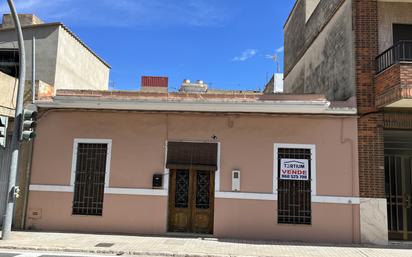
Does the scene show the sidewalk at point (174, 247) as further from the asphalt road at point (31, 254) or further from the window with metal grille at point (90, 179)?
the window with metal grille at point (90, 179)

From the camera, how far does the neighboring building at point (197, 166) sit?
11.1m

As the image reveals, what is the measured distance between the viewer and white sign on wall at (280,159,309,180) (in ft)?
36.9

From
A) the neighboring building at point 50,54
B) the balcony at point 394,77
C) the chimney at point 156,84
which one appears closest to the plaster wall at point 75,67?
the neighboring building at point 50,54

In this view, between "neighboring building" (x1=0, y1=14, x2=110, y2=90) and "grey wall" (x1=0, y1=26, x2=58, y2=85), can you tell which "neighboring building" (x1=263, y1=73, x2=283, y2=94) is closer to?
"neighboring building" (x1=0, y1=14, x2=110, y2=90)

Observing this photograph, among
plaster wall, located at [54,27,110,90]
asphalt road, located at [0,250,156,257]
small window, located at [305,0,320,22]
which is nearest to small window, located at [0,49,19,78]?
plaster wall, located at [54,27,110,90]

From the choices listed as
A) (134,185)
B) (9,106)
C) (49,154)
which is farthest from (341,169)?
(9,106)

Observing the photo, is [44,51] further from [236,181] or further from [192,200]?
[236,181]

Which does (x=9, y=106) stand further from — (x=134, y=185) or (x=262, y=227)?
(x=262, y=227)

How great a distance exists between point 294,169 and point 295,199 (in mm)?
861

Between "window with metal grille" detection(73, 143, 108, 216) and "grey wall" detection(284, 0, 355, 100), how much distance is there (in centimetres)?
752

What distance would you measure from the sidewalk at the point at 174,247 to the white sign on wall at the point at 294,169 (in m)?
1.91

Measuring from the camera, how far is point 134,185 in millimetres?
11609

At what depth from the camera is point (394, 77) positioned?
1000 centimetres

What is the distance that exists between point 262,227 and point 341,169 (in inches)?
110
